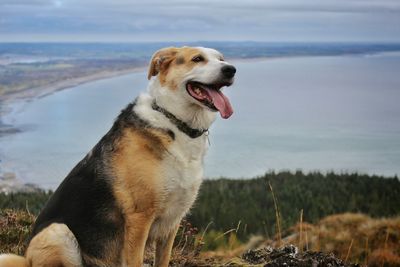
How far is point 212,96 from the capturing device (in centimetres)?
583

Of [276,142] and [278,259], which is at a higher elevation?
[278,259]

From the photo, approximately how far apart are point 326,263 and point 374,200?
2589 centimetres

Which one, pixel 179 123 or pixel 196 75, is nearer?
pixel 196 75

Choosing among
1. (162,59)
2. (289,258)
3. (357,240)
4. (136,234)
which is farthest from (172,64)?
(357,240)

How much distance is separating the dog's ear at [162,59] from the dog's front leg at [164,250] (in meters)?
1.69

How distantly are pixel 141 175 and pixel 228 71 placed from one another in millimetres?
1263

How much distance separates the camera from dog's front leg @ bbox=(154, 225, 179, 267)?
20.8 ft

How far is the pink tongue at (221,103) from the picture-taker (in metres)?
5.74

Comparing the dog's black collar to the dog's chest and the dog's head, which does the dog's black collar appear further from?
the dog's head

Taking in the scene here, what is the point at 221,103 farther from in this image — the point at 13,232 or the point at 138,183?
the point at 13,232

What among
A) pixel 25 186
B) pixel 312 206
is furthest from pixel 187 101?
pixel 25 186

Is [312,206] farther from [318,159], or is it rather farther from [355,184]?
[318,159]

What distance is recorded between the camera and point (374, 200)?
30.9 m

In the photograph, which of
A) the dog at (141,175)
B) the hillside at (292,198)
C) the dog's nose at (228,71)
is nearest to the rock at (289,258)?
the dog at (141,175)
